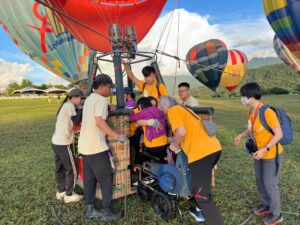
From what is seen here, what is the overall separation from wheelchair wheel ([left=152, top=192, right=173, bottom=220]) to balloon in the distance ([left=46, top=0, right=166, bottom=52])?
9.23ft

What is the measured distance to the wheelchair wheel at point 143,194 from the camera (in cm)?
327

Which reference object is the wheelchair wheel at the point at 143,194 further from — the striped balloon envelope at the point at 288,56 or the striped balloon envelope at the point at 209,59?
the striped balloon envelope at the point at 209,59

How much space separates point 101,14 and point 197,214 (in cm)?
371

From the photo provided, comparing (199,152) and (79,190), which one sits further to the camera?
(79,190)

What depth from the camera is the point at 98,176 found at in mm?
2869

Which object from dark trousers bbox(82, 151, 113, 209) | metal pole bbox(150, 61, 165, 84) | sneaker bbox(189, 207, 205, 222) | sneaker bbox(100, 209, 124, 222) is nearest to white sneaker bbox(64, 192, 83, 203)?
dark trousers bbox(82, 151, 113, 209)

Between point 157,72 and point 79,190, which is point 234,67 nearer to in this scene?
point 157,72

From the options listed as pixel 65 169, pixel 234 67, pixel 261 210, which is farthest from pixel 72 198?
pixel 234 67

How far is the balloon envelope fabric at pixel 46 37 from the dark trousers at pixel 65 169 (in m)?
3.62

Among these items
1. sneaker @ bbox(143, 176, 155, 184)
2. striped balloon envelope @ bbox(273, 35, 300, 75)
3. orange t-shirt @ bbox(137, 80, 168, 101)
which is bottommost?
sneaker @ bbox(143, 176, 155, 184)

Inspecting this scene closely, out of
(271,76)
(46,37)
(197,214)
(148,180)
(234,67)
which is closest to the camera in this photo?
(197,214)

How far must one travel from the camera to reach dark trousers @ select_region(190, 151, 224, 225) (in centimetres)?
236

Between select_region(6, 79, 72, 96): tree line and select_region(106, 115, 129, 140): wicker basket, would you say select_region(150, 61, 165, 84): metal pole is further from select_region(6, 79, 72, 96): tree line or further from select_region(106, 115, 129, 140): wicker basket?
select_region(6, 79, 72, 96): tree line

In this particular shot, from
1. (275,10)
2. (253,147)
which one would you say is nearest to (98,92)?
(253,147)
